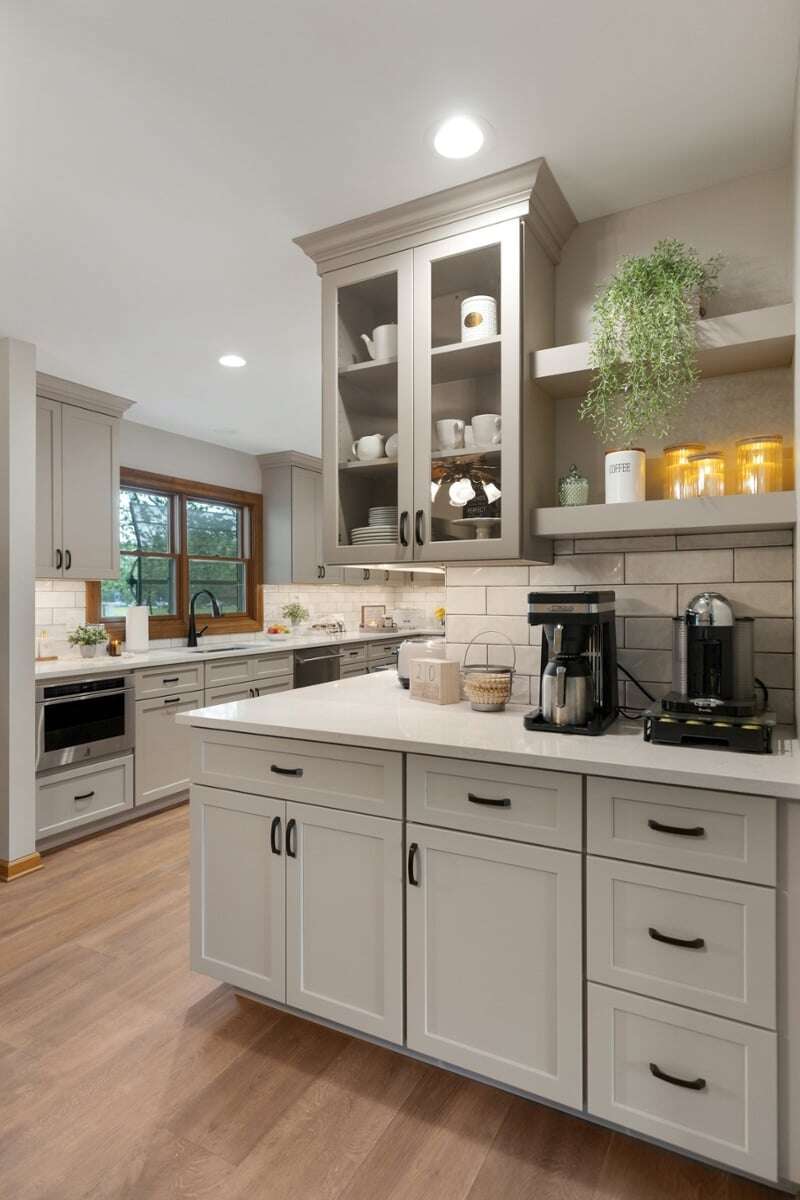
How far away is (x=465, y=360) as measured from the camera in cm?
224

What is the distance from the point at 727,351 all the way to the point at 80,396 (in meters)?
3.49

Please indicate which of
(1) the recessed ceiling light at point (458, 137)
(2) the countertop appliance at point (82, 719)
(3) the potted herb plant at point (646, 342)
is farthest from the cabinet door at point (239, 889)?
(1) the recessed ceiling light at point (458, 137)

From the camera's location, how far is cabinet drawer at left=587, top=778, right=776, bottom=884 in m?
1.42

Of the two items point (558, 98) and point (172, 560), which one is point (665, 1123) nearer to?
point (558, 98)

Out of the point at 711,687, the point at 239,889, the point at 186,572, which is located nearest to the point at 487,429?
the point at 711,687

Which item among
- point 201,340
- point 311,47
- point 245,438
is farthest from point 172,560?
point 311,47

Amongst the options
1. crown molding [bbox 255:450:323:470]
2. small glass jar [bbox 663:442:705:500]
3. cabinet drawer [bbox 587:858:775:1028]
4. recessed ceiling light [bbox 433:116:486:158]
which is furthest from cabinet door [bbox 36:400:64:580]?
cabinet drawer [bbox 587:858:775:1028]

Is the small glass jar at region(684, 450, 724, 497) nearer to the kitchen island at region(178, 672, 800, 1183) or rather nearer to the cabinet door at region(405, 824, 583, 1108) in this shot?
the kitchen island at region(178, 672, 800, 1183)

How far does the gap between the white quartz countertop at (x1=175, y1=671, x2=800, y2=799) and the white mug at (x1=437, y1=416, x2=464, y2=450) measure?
2.89 feet

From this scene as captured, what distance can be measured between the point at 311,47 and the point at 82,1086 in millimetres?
2657

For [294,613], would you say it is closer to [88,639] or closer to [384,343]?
[88,639]

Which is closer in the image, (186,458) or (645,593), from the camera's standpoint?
(645,593)

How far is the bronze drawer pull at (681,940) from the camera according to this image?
147 centimetres

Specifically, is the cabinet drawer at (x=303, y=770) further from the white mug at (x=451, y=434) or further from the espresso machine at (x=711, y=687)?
the white mug at (x=451, y=434)
